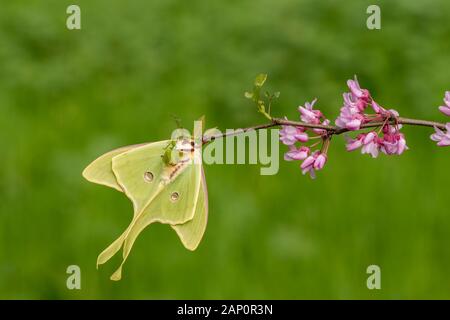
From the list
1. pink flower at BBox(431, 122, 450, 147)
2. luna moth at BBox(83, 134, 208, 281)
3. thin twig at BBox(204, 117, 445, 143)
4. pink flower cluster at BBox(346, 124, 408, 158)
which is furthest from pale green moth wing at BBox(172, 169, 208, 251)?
pink flower at BBox(431, 122, 450, 147)

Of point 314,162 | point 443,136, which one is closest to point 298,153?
point 314,162

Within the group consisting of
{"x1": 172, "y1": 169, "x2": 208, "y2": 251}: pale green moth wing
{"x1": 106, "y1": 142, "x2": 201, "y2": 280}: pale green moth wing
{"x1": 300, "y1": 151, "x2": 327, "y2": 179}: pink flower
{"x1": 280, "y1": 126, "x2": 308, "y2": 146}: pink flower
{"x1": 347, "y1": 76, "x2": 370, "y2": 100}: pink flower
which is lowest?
{"x1": 172, "y1": 169, "x2": 208, "y2": 251}: pale green moth wing

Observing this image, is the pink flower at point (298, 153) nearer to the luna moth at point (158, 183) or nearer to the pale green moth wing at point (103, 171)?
the luna moth at point (158, 183)

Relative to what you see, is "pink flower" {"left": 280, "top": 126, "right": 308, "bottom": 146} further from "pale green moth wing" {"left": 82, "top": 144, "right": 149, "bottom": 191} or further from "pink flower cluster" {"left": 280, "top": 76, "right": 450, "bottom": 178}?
"pale green moth wing" {"left": 82, "top": 144, "right": 149, "bottom": 191}

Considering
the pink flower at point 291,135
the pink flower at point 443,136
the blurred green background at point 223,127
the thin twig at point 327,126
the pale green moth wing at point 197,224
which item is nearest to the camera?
the thin twig at point 327,126

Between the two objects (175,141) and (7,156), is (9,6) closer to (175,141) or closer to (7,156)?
(7,156)

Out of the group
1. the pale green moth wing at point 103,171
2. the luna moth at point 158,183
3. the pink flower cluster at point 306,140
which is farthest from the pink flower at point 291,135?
the pale green moth wing at point 103,171

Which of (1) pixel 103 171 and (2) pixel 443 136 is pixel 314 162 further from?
(1) pixel 103 171
